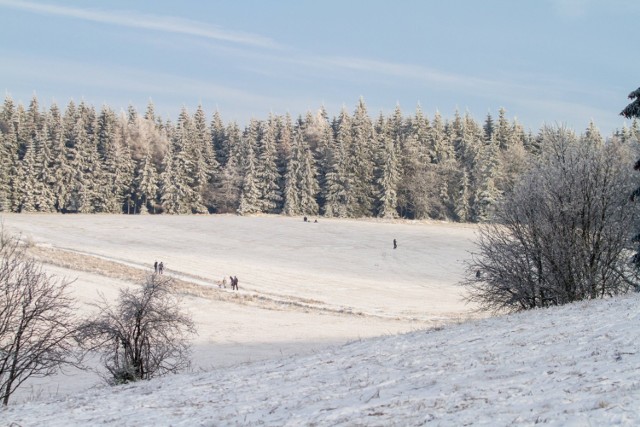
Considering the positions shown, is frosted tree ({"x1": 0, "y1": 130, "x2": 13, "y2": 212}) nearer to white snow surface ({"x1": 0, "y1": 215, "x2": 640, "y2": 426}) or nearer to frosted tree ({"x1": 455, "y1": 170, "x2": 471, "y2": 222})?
white snow surface ({"x1": 0, "y1": 215, "x2": 640, "y2": 426})

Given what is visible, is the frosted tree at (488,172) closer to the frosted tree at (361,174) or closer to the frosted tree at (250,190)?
the frosted tree at (361,174)

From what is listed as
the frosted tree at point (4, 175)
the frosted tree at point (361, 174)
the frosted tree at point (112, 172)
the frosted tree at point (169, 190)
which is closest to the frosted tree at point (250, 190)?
the frosted tree at point (169, 190)

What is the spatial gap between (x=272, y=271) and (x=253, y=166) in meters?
44.0

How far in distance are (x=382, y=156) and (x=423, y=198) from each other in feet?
32.1

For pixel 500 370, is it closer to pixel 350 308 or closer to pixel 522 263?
pixel 522 263

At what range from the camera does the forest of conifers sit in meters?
93.7

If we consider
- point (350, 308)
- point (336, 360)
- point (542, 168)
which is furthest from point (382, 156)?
point (336, 360)

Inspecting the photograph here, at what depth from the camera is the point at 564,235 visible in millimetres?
25344

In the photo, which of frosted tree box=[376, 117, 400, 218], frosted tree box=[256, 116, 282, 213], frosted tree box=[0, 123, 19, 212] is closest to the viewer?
frosted tree box=[0, 123, 19, 212]

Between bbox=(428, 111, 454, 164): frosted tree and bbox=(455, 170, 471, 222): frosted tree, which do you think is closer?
bbox=(455, 170, 471, 222): frosted tree

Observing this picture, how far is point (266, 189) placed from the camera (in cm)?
9800

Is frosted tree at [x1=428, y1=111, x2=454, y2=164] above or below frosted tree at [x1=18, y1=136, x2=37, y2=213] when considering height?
above

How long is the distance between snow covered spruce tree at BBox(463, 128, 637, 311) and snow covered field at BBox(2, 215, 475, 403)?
22.6 feet

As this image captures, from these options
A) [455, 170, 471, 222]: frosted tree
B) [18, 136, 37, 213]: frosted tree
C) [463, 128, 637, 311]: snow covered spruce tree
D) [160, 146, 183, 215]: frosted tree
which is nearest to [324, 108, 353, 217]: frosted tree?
[455, 170, 471, 222]: frosted tree
